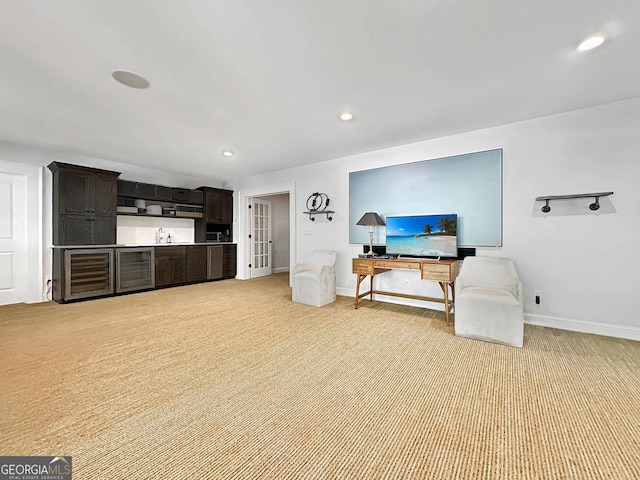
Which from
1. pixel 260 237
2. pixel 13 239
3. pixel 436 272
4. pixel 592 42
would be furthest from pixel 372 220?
pixel 13 239

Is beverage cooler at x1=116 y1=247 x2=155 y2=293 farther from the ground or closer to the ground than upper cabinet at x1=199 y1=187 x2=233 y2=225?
closer to the ground

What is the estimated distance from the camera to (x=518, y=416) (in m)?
1.60

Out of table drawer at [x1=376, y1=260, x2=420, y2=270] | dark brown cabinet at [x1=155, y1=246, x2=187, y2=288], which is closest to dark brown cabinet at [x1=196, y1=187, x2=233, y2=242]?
dark brown cabinet at [x1=155, y1=246, x2=187, y2=288]

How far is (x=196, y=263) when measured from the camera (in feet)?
19.7

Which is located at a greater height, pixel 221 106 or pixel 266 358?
pixel 221 106

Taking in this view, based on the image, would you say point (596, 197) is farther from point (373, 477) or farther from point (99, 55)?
point (99, 55)

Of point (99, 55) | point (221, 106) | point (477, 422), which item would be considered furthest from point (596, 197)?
point (99, 55)

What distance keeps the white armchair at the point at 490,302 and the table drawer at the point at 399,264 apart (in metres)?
0.53

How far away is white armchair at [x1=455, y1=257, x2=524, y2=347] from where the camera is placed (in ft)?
8.45

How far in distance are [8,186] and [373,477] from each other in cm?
607

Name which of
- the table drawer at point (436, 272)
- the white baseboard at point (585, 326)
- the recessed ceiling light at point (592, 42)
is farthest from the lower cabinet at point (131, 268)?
the recessed ceiling light at point (592, 42)

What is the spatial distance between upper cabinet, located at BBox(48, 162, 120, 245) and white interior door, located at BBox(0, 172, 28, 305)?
39cm

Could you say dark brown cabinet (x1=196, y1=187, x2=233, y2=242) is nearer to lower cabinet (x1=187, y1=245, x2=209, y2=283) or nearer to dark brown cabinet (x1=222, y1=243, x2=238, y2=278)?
dark brown cabinet (x1=222, y1=243, x2=238, y2=278)

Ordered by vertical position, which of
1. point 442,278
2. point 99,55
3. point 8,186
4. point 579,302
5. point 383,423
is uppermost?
point 99,55
